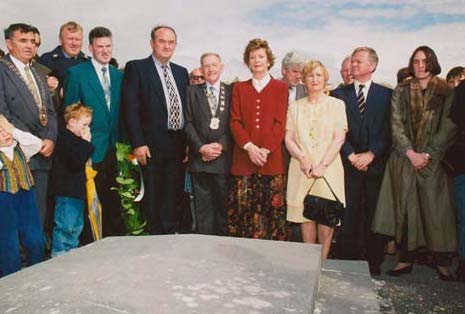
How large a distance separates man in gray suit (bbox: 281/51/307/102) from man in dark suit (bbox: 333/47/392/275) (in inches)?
29.8

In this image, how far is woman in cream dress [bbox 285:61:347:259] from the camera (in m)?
4.44

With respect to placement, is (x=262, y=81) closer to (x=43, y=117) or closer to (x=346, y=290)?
(x=43, y=117)

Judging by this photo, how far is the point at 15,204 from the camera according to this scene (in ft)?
13.1

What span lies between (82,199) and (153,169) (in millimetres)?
748

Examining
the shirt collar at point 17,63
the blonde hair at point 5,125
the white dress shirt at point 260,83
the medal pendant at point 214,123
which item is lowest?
the blonde hair at point 5,125

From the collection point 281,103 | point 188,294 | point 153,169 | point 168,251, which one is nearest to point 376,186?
point 281,103

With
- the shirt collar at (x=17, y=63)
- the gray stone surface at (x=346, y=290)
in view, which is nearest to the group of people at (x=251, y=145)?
the shirt collar at (x=17, y=63)

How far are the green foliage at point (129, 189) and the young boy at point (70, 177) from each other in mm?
420

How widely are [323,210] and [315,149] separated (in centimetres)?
60

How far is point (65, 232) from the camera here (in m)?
4.54

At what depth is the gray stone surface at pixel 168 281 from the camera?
2.07 meters

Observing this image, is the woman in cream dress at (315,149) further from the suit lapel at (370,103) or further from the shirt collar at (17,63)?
the shirt collar at (17,63)

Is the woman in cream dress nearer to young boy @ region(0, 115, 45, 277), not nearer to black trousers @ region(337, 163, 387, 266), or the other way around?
black trousers @ region(337, 163, 387, 266)

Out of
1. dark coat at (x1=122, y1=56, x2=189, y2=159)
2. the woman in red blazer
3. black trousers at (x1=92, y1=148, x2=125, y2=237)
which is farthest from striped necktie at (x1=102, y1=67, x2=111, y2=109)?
the woman in red blazer
